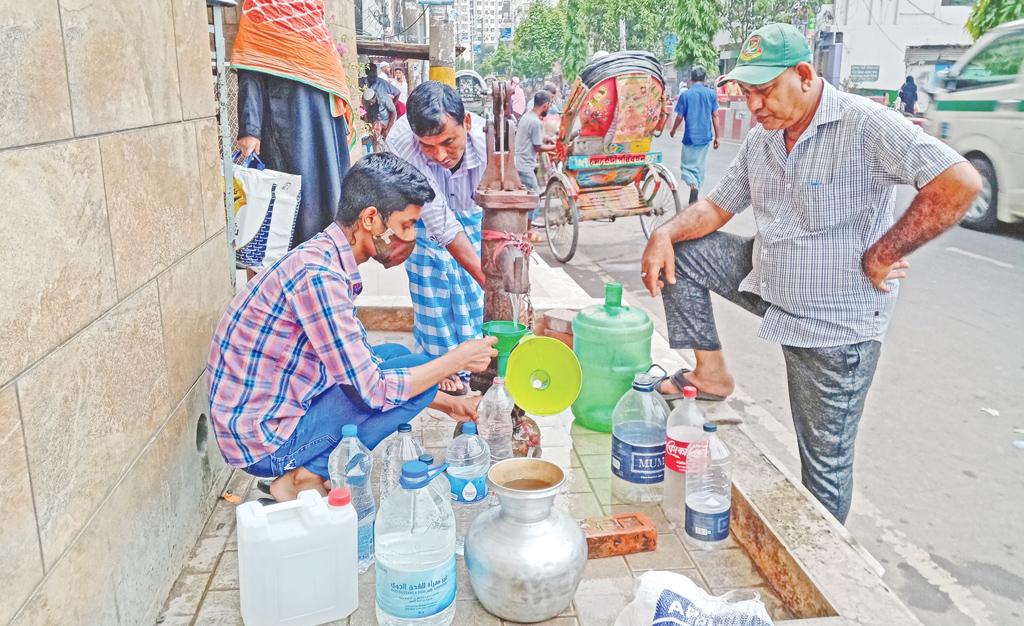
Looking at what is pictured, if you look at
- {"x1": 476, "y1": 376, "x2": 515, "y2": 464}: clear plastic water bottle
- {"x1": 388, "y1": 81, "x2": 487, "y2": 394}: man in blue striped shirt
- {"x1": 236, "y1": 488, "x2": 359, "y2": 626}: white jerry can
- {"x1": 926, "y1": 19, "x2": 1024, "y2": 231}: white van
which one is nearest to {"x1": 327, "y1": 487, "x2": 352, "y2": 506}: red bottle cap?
{"x1": 236, "y1": 488, "x2": 359, "y2": 626}: white jerry can

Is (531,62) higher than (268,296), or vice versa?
(531,62)

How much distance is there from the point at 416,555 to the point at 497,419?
861 millimetres

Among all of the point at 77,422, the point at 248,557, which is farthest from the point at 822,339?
the point at 77,422

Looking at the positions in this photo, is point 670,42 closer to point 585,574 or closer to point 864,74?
point 864,74

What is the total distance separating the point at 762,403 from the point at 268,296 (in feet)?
10.9

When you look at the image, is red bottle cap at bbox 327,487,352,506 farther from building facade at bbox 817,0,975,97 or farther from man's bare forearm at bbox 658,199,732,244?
building facade at bbox 817,0,975,97

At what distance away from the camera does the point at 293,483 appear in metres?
2.84

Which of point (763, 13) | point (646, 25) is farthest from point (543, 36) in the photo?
point (763, 13)

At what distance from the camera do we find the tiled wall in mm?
1669

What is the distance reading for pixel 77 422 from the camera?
1910 mm

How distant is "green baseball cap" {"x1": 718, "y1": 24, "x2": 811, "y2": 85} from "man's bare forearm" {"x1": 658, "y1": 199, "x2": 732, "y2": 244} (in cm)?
78

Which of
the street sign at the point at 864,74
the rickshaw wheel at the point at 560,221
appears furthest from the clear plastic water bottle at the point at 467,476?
the street sign at the point at 864,74

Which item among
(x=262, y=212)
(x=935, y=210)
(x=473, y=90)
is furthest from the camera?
(x=473, y=90)

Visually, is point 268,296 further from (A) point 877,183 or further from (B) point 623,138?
(B) point 623,138
